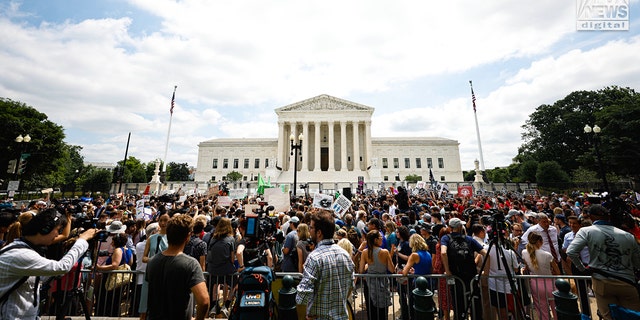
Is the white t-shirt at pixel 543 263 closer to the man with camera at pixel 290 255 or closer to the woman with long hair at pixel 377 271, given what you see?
the woman with long hair at pixel 377 271

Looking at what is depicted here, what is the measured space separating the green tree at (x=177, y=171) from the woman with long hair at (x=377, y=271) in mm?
75883

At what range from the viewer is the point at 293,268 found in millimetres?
5305

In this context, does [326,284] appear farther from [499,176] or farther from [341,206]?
[499,176]

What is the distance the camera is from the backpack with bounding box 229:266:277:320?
2.69m

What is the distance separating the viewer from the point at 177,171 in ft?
234

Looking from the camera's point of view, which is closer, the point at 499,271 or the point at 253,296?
the point at 253,296

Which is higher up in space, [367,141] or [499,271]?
[367,141]

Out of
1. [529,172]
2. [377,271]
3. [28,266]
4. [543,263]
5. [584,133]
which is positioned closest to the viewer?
[28,266]

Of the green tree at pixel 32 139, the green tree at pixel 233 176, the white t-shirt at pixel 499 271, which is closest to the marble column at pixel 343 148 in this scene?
the green tree at pixel 233 176

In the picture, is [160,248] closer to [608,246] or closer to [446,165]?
[608,246]

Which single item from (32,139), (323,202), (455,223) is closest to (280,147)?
(32,139)

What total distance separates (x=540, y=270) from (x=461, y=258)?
5.80ft

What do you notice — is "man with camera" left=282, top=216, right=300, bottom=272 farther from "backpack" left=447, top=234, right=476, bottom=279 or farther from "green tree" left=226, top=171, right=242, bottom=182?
"green tree" left=226, top=171, right=242, bottom=182

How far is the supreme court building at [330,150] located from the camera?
52875 millimetres
